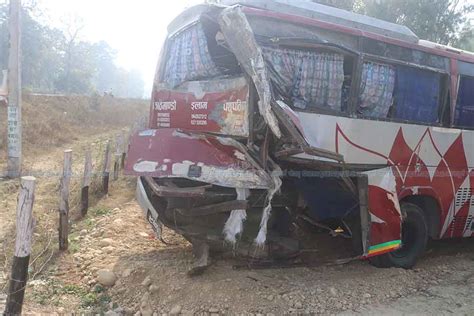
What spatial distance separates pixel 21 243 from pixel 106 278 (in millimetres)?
1225

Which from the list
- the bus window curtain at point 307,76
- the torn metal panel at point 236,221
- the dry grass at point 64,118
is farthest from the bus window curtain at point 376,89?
the dry grass at point 64,118

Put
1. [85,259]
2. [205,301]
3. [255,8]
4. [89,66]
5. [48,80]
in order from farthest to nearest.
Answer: [89,66]
[48,80]
[85,259]
[255,8]
[205,301]

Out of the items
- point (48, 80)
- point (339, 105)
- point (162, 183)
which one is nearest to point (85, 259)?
point (162, 183)

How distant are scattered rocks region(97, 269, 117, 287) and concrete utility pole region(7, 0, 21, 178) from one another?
6.95m

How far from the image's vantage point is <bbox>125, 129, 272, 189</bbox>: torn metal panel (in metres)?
4.28

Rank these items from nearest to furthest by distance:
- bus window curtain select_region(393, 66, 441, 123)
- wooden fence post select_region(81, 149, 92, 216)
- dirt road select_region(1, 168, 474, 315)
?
dirt road select_region(1, 168, 474, 315), bus window curtain select_region(393, 66, 441, 123), wooden fence post select_region(81, 149, 92, 216)

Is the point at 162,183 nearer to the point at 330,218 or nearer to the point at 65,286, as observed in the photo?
the point at 65,286

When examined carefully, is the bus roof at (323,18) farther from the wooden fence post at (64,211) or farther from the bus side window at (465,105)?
the wooden fence post at (64,211)

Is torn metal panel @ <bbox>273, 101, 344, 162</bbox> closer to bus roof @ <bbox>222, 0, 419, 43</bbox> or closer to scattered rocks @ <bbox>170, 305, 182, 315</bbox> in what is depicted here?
bus roof @ <bbox>222, 0, 419, 43</bbox>

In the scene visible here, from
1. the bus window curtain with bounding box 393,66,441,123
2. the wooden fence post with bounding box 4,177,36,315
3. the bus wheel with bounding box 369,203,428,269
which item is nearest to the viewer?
the wooden fence post with bounding box 4,177,36,315

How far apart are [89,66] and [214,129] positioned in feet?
236

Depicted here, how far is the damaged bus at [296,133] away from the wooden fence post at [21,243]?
108 cm

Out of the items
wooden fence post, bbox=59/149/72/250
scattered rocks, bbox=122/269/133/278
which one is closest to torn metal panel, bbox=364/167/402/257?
scattered rocks, bbox=122/269/133/278

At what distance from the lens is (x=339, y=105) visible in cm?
477
